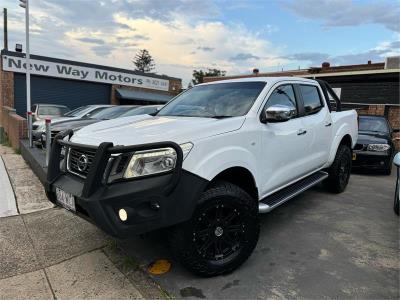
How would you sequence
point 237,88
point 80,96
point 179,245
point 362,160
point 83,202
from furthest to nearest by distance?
point 80,96 → point 362,160 → point 237,88 → point 179,245 → point 83,202

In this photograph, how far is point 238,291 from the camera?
3098 millimetres

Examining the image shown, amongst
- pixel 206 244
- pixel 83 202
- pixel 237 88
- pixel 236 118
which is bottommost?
pixel 206 244

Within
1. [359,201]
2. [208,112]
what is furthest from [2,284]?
[359,201]

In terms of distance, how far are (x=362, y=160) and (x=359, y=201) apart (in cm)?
293

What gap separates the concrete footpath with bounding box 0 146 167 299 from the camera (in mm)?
3125

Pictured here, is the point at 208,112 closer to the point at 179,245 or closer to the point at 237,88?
the point at 237,88

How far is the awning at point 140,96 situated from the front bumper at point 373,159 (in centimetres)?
1844

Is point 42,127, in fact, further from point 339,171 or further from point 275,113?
point 275,113

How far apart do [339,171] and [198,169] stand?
12.6ft

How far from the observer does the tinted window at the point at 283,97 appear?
420 cm

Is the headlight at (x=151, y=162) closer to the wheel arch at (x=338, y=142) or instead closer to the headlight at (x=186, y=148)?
the headlight at (x=186, y=148)

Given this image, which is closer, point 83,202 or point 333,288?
point 83,202

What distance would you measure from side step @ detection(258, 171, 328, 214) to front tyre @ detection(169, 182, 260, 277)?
0.27 m

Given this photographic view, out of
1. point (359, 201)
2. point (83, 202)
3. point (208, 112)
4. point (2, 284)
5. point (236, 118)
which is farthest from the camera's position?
point (359, 201)
